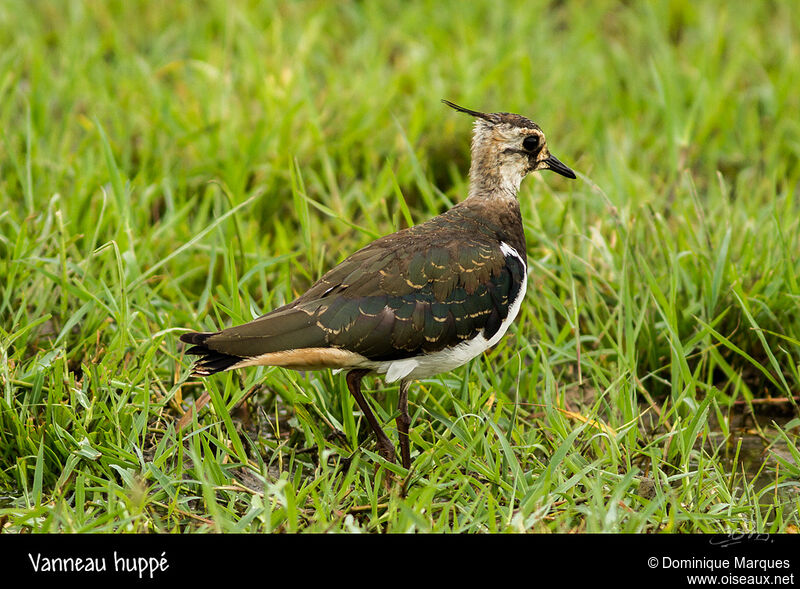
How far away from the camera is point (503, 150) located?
15.3 ft

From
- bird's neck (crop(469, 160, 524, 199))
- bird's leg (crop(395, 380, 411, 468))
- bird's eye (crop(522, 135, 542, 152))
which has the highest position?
bird's eye (crop(522, 135, 542, 152))

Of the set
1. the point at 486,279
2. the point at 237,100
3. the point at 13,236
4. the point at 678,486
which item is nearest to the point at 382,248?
the point at 486,279

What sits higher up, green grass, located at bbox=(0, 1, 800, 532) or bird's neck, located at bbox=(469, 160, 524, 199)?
bird's neck, located at bbox=(469, 160, 524, 199)

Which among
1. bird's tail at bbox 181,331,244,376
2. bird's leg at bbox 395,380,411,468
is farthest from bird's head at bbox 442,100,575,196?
bird's tail at bbox 181,331,244,376

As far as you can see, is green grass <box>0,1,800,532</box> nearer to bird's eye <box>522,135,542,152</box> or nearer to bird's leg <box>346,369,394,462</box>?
bird's leg <box>346,369,394,462</box>

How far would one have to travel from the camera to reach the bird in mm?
3850

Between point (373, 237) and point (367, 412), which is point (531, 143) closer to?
point (373, 237)

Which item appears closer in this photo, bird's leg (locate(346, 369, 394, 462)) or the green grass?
the green grass

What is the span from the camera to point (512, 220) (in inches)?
181

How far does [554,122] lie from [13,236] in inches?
128

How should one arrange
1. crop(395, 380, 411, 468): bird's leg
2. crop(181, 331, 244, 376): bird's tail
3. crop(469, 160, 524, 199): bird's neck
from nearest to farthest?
crop(181, 331, 244, 376): bird's tail, crop(395, 380, 411, 468): bird's leg, crop(469, 160, 524, 199): bird's neck

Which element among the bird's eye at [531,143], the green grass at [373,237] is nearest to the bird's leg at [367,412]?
the green grass at [373,237]

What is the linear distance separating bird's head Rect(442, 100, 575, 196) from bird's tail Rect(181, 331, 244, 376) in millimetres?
1419
